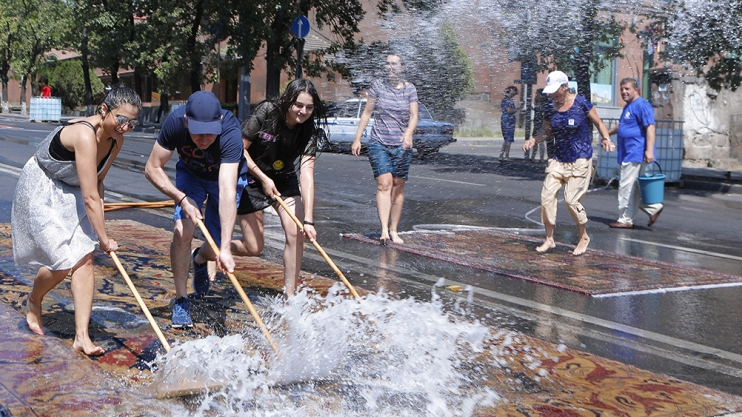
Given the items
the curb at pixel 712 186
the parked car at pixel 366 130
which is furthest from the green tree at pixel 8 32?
the curb at pixel 712 186

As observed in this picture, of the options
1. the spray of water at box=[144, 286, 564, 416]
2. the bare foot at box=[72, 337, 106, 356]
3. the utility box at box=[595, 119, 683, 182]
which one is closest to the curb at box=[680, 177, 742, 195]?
the utility box at box=[595, 119, 683, 182]

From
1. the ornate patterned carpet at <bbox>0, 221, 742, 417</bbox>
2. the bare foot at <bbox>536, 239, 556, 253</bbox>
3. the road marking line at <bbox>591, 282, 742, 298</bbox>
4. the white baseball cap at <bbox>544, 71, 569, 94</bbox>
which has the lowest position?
the ornate patterned carpet at <bbox>0, 221, 742, 417</bbox>

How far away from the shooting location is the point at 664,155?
16.6 meters

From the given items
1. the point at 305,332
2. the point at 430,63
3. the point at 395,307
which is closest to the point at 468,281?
the point at 395,307

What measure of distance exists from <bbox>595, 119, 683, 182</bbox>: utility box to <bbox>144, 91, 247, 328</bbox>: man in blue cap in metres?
12.3

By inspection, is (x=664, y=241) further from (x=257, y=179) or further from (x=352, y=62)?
(x=352, y=62)

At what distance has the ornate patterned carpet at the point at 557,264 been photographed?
7.24 m

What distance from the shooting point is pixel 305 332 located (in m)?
4.47

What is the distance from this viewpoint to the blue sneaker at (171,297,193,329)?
16.9 ft

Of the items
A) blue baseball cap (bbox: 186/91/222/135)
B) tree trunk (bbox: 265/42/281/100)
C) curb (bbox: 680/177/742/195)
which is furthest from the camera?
tree trunk (bbox: 265/42/281/100)

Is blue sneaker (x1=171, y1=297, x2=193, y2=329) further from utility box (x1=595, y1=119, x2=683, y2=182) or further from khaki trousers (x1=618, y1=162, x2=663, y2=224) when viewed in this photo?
utility box (x1=595, y1=119, x2=683, y2=182)

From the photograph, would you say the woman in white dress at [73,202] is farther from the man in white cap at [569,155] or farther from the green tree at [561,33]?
the green tree at [561,33]

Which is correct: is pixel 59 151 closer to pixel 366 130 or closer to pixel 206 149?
pixel 206 149

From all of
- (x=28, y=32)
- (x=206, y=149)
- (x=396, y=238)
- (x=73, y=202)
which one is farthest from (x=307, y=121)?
(x=28, y=32)
